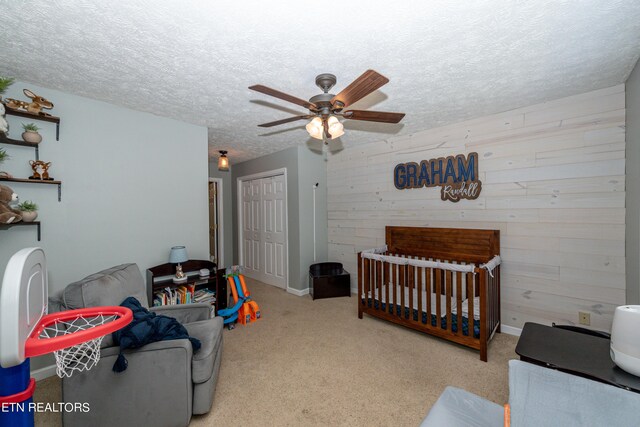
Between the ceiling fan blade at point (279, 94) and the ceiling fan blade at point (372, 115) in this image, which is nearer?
the ceiling fan blade at point (279, 94)

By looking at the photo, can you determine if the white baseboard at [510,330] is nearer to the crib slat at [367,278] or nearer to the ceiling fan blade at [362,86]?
the crib slat at [367,278]

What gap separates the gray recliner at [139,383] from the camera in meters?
1.47

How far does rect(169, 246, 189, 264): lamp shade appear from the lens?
2.73 metres

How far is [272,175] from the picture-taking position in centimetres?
452

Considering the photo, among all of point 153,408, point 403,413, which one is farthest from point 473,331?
point 153,408

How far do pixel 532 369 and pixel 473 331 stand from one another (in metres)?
1.47

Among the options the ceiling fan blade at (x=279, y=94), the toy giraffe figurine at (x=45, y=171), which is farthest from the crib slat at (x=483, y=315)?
the toy giraffe figurine at (x=45, y=171)

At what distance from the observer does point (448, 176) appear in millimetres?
3145

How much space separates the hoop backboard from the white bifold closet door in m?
3.38

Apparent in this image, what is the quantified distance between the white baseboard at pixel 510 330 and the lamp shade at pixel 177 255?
11.3 ft

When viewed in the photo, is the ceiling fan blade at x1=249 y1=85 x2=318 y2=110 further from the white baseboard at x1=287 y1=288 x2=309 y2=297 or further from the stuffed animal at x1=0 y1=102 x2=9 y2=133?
the white baseboard at x1=287 y1=288 x2=309 y2=297

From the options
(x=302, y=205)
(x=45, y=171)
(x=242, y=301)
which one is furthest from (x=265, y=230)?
(x=45, y=171)

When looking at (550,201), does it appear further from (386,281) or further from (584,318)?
(386,281)

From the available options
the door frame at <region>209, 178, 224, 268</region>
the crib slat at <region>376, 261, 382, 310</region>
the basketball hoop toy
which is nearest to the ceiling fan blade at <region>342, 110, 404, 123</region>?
the crib slat at <region>376, 261, 382, 310</region>
